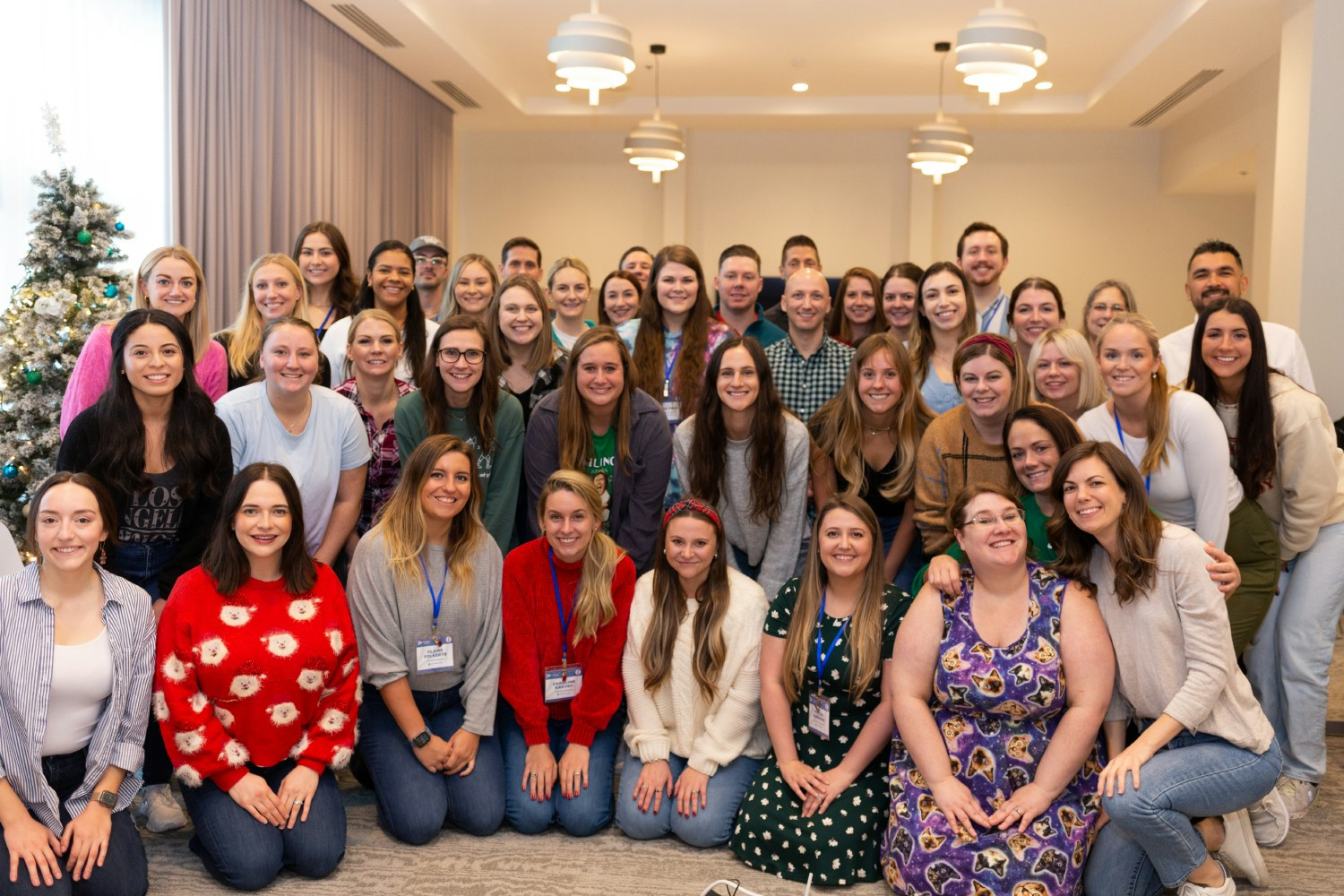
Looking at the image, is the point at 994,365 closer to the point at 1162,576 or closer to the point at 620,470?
the point at 1162,576

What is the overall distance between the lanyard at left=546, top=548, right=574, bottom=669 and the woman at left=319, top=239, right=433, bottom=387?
1.22 meters

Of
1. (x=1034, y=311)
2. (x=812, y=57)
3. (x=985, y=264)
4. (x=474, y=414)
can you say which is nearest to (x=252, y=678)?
(x=474, y=414)

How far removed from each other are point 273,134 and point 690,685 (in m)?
5.30

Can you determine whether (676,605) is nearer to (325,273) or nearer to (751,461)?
(751,461)

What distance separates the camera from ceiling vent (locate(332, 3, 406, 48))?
23.5ft

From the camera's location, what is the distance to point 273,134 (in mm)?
7121

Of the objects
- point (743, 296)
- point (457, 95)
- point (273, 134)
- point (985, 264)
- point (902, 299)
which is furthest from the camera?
point (457, 95)

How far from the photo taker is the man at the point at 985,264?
17.1ft

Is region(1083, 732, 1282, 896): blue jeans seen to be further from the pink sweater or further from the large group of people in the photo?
the pink sweater

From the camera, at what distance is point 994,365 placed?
3531mm

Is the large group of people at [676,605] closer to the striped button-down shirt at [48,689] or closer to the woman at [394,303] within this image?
the striped button-down shirt at [48,689]

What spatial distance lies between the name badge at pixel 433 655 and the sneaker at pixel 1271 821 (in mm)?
2395

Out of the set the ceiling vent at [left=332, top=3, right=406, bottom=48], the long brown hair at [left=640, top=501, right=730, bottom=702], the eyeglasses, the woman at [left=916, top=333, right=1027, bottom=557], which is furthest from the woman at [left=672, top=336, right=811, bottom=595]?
the ceiling vent at [left=332, top=3, right=406, bottom=48]

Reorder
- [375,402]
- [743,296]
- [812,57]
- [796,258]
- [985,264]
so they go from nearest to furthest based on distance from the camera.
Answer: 1. [375,402]
2. [743,296]
3. [985,264]
4. [796,258]
5. [812,57]
